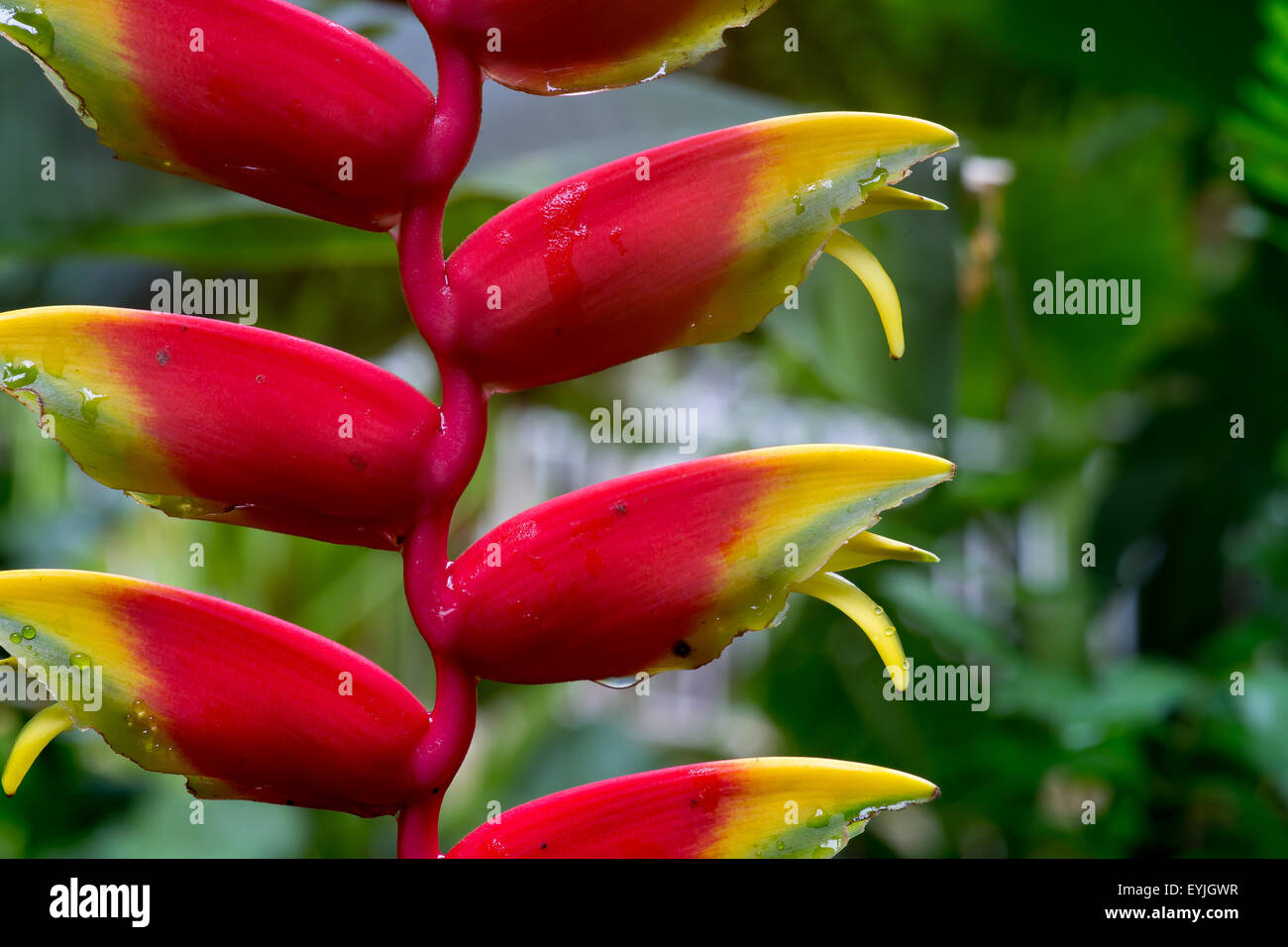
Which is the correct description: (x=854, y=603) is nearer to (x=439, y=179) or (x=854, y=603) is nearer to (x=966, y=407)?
(x=439, y=179)

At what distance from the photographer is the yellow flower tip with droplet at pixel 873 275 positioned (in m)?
0.18

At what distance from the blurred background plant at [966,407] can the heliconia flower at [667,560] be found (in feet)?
1.21

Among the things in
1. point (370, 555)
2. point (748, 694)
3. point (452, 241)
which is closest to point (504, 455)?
point (370, 555)

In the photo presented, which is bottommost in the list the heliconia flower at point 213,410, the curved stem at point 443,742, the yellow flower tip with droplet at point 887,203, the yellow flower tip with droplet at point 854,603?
the curved stem at point 443,742

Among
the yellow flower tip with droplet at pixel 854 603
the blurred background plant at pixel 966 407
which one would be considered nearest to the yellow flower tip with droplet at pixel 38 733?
the yellow flower tip with droplet at pixel 854 603

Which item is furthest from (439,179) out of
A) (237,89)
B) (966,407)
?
(966,407)

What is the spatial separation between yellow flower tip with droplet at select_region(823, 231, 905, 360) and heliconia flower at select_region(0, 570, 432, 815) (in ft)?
0.32

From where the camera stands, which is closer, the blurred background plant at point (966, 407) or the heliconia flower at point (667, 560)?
the heliconia flower at point (667, 560)

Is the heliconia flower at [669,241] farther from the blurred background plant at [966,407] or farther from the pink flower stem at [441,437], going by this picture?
the blurred background plant at [966,407]

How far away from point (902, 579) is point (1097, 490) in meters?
0.26

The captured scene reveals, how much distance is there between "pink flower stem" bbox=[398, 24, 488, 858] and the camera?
6.7 inches

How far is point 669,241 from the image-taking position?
0.55 feet
